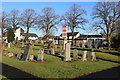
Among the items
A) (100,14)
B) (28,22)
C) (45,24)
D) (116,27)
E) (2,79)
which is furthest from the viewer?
(28,22)

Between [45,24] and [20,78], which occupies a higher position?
[45,24]

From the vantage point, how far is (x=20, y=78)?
6.98m

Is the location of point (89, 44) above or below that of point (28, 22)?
below

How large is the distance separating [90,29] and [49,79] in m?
31.8

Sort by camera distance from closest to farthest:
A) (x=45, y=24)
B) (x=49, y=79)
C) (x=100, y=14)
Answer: (x=49, y=79) → (x=100, y=14) → (x=45, y=24)

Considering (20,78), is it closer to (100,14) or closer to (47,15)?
(100,14)

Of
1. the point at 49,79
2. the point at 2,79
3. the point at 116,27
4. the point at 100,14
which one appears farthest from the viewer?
the point at 100,14

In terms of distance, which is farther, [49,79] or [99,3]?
[99,3]

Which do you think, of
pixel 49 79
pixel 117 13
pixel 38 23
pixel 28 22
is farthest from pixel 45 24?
pixel 49 79

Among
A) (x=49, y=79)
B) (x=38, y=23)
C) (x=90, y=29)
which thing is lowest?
(x=49, y=79)

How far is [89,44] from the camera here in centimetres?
3594

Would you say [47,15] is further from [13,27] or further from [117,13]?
[117,13]

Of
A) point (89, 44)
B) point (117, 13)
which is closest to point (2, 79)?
point (89, 44)

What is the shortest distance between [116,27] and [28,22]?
34904 millimetres
